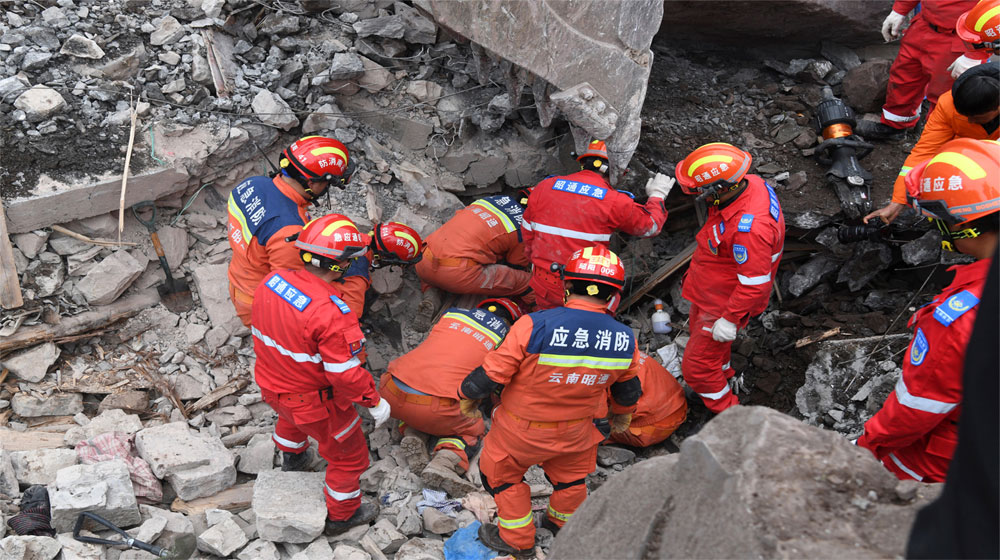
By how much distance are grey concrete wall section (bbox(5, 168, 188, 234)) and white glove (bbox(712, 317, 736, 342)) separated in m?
4.09

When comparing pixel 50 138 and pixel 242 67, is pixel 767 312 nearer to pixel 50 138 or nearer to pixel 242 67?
pixel 242 67

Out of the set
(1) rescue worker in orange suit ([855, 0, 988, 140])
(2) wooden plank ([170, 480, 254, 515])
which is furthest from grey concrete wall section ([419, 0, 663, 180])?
(2) wooden plank ([170, 480, 254, 515])

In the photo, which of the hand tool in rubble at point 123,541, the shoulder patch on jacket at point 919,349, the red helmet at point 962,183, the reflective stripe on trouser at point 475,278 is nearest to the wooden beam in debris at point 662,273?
the reflective stripe on trouser at point 475,278

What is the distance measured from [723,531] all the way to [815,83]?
5906mm

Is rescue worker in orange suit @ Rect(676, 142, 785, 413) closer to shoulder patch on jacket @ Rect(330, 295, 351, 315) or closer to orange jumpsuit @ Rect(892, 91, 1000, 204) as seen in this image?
orange jumpsuit @ Rect(892, 91, 1000, 204)

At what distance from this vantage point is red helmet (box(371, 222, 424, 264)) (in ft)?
17.4

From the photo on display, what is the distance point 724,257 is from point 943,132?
4.94ft

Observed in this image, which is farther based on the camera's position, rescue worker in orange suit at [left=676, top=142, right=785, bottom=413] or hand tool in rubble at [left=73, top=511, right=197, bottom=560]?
rescue worker in orange suit at [left=676, top=142, right=785, bottom=413]

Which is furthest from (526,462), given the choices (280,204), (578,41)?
(578,41)

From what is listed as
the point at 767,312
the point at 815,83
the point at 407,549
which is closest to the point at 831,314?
the point at 767,312

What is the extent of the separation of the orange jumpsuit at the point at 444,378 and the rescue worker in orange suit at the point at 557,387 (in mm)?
726

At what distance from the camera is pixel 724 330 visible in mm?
4855

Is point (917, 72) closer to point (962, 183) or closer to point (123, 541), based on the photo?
point (962, 183)

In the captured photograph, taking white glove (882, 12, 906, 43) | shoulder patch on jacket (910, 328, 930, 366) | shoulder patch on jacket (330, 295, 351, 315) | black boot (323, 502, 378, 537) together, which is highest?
white glove (882, 12, 906, 43)
